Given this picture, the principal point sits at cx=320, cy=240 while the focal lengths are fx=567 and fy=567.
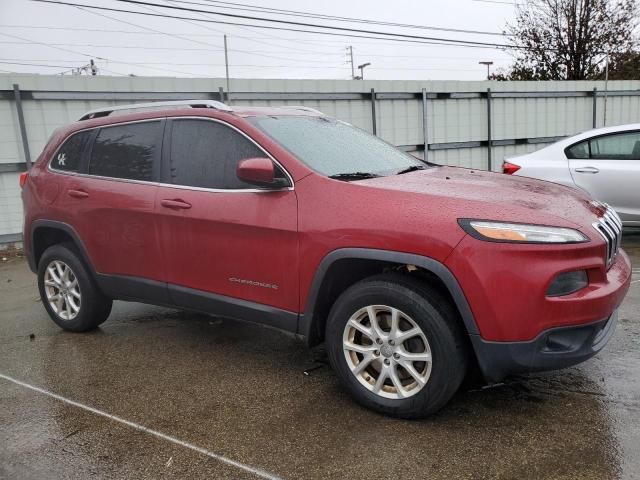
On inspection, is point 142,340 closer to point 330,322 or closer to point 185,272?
point 185,272

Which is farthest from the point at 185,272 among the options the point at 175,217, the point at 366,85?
the point at 366,85

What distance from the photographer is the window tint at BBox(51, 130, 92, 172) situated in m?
4.52

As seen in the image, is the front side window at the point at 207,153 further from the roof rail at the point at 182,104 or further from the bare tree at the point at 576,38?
the bare tree at the point at 576,38

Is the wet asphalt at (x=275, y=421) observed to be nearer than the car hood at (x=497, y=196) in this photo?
Yes

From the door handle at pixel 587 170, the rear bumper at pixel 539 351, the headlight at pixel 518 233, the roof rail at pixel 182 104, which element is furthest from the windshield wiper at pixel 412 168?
the door handle at pixel 587 170

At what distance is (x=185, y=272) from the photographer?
3801 mm

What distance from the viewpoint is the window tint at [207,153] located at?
3566mm

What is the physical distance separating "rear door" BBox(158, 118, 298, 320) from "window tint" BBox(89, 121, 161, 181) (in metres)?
0.18

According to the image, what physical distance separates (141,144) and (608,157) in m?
5.49

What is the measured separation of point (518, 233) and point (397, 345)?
83cm

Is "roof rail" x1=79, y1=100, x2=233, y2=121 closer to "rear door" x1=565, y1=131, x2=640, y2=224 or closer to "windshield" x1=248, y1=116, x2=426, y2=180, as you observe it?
"windshield" x1=248, y1=116, x2=426, y2=180

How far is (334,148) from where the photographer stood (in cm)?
372

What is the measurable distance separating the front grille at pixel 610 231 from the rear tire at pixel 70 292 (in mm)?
3605

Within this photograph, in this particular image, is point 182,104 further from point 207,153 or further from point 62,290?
point 62,290
